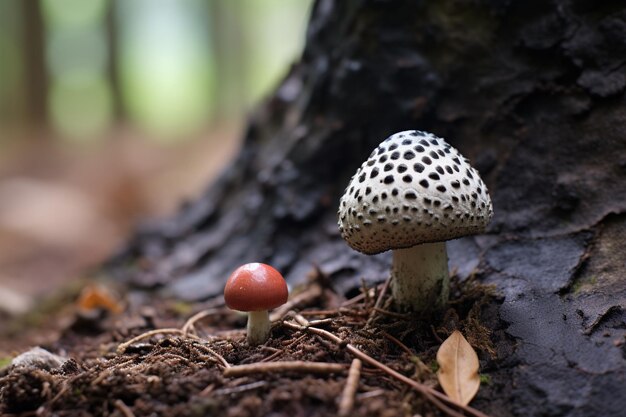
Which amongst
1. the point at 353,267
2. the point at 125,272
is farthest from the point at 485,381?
the point at 125,272

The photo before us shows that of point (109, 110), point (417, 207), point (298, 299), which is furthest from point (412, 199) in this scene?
point (109, 110)

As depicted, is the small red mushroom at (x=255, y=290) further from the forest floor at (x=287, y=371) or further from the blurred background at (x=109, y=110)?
the blurred background at (x=109, y=110)

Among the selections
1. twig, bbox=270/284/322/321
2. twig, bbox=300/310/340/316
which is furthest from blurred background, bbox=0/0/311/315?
twig, bbox=300/310/340/316

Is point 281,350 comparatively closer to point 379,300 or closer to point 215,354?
point 215,354

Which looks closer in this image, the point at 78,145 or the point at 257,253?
the point at 257,253

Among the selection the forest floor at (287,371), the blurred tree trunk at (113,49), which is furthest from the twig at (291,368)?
the blurred tree trunk at (113,49)

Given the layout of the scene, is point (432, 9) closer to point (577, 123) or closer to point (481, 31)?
point (481, 31)
